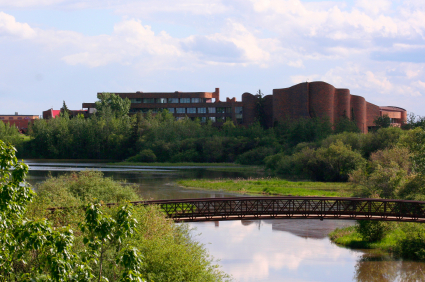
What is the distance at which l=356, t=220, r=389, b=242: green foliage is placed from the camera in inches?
1287

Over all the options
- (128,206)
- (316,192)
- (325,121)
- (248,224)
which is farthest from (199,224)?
(325,121)

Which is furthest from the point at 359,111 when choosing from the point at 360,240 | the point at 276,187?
the point at 360,240

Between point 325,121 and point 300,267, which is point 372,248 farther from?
point 325,121

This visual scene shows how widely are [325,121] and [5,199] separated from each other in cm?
9089

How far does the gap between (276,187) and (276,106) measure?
5555 centimetres

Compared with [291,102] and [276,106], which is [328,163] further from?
[276,106]

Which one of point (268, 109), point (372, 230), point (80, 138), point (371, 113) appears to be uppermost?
point (268, 109)

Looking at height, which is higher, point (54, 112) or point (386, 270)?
point (54, 112)

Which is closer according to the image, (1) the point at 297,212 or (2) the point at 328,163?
(1) the point at 297,212

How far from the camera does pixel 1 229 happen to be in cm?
1271

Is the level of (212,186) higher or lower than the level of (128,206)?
lower

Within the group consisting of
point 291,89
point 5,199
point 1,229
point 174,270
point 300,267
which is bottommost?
point 300,267

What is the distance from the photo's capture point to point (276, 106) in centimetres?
11062

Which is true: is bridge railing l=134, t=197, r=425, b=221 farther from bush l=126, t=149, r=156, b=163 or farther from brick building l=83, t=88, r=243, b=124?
brick building l=83, t=88, r=243, b=124
